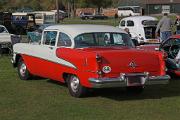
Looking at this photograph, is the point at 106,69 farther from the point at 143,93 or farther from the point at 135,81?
→ the point at 143,93

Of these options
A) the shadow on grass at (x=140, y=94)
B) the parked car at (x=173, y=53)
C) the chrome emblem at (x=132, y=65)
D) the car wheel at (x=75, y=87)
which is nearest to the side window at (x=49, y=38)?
the shadow on grass at (x=140, y=94)

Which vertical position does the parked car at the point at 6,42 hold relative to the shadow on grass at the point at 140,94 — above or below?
above

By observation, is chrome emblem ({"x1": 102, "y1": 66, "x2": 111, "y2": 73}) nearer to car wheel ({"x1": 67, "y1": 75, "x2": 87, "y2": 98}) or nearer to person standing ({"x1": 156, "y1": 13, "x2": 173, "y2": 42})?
car wheel ({"x1": 67, "y1": 75, "x2": 87, "y2": 98})

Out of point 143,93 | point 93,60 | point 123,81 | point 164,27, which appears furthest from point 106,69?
point 164,27

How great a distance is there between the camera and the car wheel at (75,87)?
1038 cm

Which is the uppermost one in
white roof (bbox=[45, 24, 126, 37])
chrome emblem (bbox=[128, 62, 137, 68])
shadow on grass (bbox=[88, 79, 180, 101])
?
white roof (bbox=[45, 24, 126, 37])

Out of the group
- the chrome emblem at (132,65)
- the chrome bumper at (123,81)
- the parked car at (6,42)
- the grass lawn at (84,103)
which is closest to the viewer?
the grass lawn at (84,103)

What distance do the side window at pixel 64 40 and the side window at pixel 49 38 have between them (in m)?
0.23

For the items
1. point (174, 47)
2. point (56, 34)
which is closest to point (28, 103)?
point (56, 34)

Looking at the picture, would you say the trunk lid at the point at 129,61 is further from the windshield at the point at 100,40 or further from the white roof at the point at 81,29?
the white roof at the point at 81,29

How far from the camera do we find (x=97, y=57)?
32.0ft

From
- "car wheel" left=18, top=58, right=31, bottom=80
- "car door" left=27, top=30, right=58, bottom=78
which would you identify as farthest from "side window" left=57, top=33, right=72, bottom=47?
"car wheel" left=18, top=58, right=31, bottom=80

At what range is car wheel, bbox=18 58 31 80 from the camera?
514 inches

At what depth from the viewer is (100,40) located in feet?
36.2
